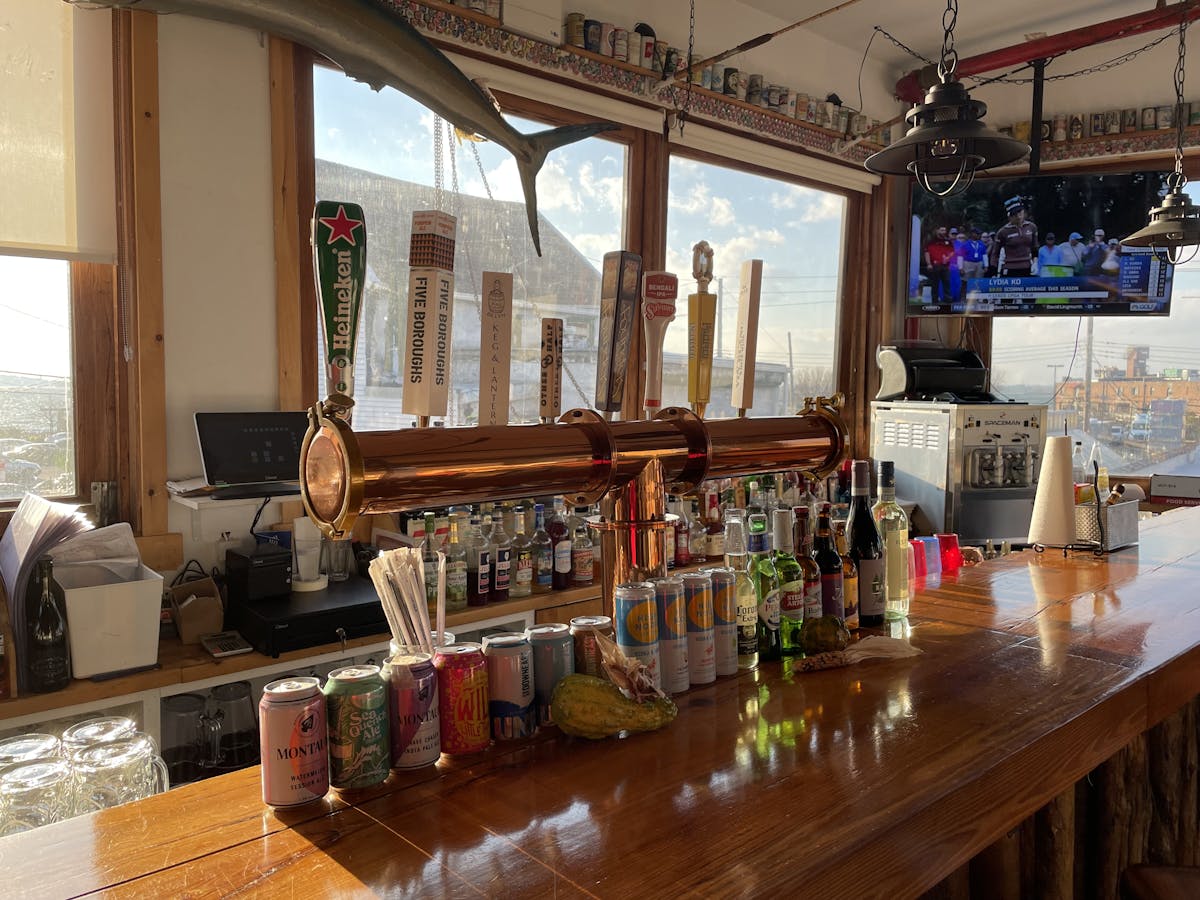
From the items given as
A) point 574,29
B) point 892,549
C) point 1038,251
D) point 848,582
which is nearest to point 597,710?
point 848,582

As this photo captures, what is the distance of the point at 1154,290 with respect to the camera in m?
4.60

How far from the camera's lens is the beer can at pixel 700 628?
1.18m

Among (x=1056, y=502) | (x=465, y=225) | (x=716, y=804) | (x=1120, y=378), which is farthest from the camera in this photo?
(x=1120, y=378)

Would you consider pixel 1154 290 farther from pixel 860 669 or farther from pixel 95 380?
pixel 95 380

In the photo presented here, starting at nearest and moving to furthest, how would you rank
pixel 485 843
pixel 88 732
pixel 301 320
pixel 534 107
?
pixel 485 843, pixel 88 732, pixel 301 320, pixel 534 107

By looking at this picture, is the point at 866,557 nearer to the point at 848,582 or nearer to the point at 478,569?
the point at 848,582

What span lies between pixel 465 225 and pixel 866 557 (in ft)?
7.79

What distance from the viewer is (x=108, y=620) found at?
2.10 metres

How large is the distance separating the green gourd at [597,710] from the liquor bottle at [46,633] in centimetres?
157

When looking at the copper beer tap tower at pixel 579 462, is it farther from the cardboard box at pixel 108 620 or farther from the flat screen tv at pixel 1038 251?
the flat screen tv at pixel 1038 251

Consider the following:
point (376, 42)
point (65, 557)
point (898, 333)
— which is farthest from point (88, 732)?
point (898, 333)

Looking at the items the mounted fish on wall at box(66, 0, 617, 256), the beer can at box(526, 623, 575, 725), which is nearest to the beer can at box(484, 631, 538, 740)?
the beer can at box(526, 623, 575, 725)

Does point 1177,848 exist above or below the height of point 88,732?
below

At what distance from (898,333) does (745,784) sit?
15.7ft
